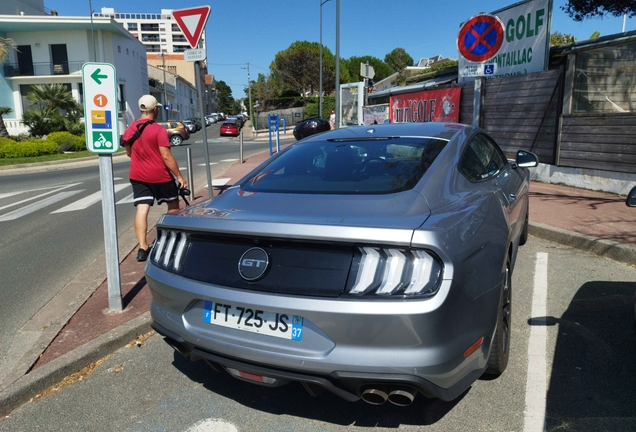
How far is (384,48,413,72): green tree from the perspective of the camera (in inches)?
3110

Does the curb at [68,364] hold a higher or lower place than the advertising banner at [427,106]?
lower

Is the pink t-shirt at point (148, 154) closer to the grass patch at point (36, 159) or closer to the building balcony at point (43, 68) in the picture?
the grass patch at point (36, 159)

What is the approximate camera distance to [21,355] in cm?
358

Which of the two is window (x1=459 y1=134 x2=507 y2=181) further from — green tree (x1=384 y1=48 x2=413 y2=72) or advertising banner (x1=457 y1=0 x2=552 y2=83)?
green tree (x1=384 y1=48 x2=413 y2=72)

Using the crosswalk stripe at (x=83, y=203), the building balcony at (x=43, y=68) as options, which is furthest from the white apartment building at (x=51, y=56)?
the crosswalk stripe at (x=83, y=203)

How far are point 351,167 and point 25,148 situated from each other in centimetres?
2171

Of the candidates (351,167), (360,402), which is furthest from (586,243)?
(360,402)

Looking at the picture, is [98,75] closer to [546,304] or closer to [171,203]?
[171,203]

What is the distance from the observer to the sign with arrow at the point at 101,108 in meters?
3.98

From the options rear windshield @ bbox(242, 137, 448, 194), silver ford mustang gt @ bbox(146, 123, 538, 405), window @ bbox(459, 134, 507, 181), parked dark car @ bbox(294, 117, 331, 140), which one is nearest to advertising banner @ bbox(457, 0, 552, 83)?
parked dark car @ bbox(294, 117, 331, 140)

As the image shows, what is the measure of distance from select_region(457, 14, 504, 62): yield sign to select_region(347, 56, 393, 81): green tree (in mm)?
61284

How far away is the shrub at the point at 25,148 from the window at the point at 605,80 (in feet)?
66.7

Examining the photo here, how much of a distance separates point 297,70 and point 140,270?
58.0 meters

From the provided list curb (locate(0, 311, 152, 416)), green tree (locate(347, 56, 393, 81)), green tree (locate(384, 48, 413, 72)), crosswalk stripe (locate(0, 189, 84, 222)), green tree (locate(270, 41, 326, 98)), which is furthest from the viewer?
green tree (locate(384, 48, 413, 72))
